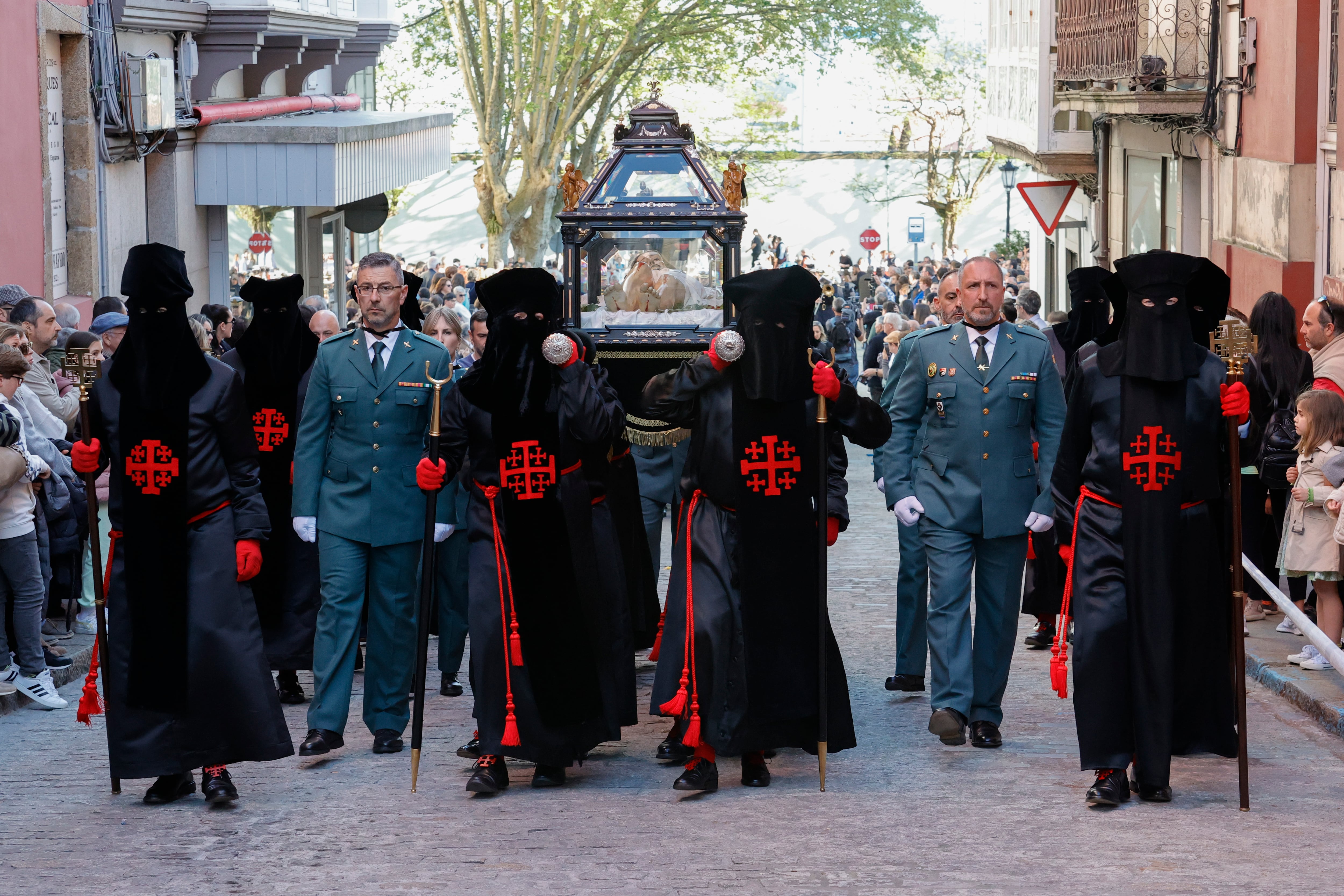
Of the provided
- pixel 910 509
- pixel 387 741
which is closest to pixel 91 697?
pixel 387 741

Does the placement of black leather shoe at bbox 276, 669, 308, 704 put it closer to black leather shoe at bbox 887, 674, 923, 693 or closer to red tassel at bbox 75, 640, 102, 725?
red tassel at bbox 75, 640, 102, 725

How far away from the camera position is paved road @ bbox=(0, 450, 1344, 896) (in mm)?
5785

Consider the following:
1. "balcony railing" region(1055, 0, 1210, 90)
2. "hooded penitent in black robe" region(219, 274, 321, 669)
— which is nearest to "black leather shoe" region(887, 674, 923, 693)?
"hooded penitent in black robe" region(219, 274, 321, 669)

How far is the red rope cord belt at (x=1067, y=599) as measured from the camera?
6.73 meters

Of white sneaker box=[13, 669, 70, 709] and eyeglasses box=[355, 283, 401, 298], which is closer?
eyeglasses box=[355, 283, 401, 298]

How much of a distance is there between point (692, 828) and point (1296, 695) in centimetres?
356

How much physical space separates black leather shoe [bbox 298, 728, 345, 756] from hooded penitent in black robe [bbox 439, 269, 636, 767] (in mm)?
785

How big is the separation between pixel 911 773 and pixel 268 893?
8.36ft

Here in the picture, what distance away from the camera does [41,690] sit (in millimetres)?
8727

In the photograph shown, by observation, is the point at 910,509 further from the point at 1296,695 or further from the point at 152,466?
the point at 152,466

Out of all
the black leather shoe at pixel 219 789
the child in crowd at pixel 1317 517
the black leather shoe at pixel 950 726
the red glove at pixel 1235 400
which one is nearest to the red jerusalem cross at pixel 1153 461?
the red glove at pixel 1235 400

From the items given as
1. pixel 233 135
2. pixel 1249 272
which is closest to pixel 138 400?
pixel 1249 272

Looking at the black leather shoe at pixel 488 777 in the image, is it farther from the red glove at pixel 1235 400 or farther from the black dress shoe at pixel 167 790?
the red glove at pixel 1235 400

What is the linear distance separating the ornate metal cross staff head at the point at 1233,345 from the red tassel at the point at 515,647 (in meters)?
2.72
